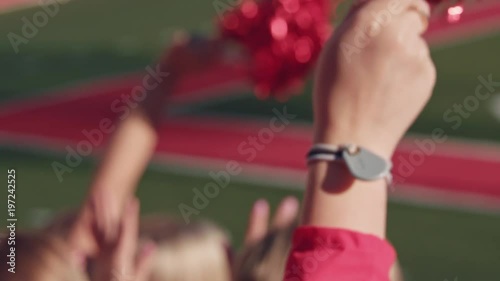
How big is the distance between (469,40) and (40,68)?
2819 mm

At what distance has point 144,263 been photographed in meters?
1.27

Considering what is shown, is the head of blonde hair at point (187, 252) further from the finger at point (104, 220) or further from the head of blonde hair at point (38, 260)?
the head of blonde hair at point (38, 260)

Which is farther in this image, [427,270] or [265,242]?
[427,270]

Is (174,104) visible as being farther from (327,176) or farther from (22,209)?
(327,176)

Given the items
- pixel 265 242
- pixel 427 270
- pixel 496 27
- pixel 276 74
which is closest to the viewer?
pixel 265 242

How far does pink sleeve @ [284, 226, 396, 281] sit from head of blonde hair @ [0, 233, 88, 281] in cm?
39

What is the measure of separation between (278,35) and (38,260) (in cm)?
67

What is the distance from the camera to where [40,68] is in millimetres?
6145

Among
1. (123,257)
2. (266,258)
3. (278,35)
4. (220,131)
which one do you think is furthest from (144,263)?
(220,131)

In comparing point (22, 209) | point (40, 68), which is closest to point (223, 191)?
point (22, 209)

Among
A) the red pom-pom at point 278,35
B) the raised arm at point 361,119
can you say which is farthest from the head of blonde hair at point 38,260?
the red pom-pom at point 278,35

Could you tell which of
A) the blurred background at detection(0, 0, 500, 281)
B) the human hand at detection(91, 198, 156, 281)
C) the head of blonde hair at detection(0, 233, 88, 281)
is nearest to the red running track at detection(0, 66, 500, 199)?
the blurred background at detection(0, 0, 500, 281)

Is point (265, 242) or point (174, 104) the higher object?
point (174, 104)

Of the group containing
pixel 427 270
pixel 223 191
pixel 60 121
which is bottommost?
pixel 427 270
